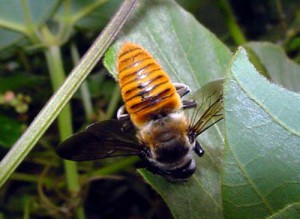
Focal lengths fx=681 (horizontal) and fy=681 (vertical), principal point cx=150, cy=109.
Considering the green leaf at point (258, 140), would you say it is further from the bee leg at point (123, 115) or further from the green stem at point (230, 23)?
the green stem at point (230, 23)

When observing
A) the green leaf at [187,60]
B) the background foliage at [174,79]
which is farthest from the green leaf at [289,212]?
the green leaf at [187,60]

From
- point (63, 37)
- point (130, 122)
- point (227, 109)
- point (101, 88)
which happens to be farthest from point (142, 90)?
point (101, 88)

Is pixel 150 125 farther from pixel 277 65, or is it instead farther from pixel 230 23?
pixel 230 23

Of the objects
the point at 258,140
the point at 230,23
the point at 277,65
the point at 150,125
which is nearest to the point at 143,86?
the point at 150,125

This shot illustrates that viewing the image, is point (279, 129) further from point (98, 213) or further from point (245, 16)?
point (245, 16)

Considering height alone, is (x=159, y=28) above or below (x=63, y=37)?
below
